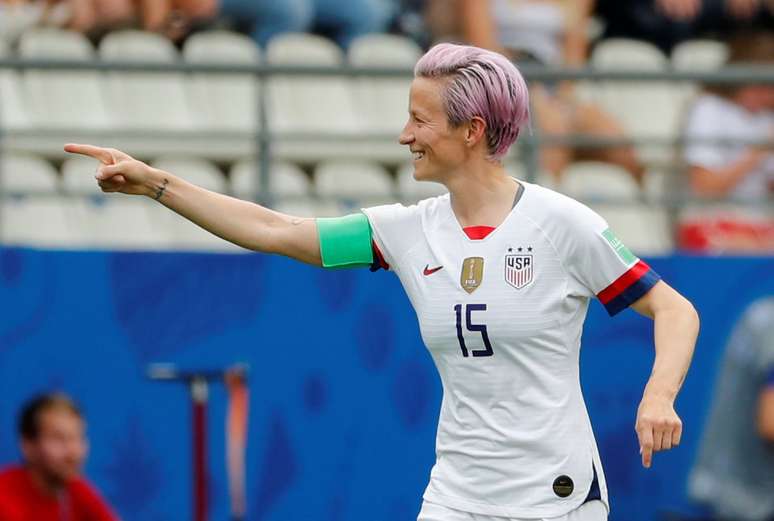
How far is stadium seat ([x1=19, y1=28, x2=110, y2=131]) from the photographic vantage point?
8.32m

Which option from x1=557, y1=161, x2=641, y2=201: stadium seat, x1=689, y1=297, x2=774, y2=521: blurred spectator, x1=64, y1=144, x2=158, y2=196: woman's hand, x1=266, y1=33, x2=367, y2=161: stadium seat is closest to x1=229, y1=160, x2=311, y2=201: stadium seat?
x1=266, y1=33, x2=367, y2=161: stadium seat

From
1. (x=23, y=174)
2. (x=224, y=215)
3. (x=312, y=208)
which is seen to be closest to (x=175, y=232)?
(x=312, y=208)

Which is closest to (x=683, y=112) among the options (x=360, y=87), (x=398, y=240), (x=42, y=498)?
(x=360, y=87)

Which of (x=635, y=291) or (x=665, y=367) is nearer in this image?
(x=665, y=367)

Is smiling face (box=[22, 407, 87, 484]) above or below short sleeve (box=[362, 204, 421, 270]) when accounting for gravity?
below

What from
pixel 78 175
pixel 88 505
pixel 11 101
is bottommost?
pixel 88 505

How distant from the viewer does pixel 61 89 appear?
8406 mm

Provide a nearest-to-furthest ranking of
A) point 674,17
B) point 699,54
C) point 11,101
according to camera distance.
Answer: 1. point 11,101
2. point 674,17
3. point 699,54

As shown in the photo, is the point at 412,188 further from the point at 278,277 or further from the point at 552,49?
the point at 552,49

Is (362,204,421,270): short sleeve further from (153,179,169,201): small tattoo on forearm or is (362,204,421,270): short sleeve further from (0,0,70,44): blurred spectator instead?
(0,0,70,44): blurred spectator

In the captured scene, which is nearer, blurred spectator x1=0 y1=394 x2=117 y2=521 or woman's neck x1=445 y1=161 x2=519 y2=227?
woman's neck x1=445 y1=161 x2=519 y2=227

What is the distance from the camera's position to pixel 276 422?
8156 mm

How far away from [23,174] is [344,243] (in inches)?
148

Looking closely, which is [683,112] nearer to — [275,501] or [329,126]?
[329,126]
